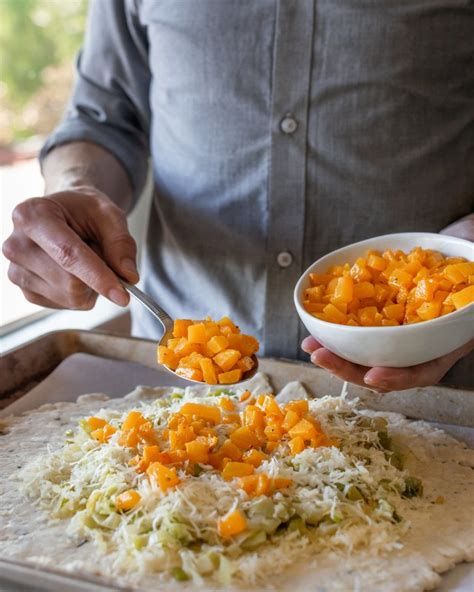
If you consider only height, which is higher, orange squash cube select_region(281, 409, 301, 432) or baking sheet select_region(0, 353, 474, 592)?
orange squash cube select_region(281, 409, 301, 432)

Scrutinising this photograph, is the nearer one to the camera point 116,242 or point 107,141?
point 116,242

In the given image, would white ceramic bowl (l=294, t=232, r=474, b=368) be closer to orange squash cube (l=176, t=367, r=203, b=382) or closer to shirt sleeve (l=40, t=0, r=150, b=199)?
orange squash cube (l=176, t=367, r=203, b=382)

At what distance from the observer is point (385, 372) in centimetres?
133

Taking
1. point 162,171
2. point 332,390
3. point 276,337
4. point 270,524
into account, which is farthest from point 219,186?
point 270,524

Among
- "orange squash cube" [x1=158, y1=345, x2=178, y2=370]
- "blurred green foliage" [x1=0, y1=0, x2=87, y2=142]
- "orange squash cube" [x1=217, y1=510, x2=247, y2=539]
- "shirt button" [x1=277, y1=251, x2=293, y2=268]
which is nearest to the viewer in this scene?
"orange squash cube" [x1=217, y1=510, x2=247, y2=539]

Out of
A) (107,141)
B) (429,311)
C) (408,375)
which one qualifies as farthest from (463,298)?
(107,141)

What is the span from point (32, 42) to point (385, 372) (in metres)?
2.30

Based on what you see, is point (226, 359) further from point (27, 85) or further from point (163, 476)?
point (27, 85)

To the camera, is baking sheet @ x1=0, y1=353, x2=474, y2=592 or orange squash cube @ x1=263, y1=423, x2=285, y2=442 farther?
baking sheet @ x1=0, y1=353, x2=474, y2=592

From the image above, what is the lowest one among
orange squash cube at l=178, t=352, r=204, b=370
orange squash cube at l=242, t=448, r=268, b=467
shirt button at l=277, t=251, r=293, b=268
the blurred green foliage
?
orange squash cube at l=242, t=448, r=268, b=467

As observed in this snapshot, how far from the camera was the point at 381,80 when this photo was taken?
173 centimetres

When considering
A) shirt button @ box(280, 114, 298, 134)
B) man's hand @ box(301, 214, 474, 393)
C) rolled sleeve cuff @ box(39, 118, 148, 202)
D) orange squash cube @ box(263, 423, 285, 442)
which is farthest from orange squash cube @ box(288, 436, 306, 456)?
rolled sleeve cuff @ box(39, 118, 148, 202)

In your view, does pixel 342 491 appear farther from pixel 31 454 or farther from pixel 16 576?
pixel 31 454

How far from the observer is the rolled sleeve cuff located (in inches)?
83.4
